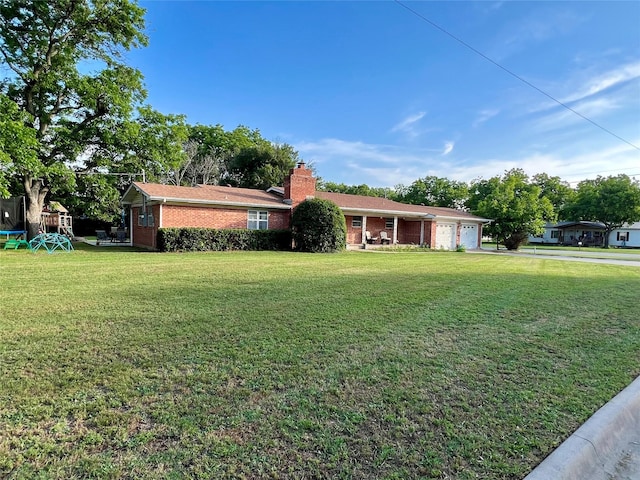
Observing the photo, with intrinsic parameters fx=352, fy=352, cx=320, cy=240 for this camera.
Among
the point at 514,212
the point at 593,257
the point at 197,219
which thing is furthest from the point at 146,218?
the point at 593,257

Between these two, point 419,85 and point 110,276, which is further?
point 419,85

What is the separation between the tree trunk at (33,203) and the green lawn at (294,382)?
1507 centimetres

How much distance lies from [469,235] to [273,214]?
17.8m

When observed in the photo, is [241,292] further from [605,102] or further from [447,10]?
[605,102]

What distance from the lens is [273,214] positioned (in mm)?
19953

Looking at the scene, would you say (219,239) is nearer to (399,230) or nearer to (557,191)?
(399,230)

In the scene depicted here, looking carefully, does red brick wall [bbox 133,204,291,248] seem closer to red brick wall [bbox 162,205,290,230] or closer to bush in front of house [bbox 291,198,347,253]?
red brick wall [bbox 162,205,290,230]

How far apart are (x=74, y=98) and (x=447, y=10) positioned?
19277mm

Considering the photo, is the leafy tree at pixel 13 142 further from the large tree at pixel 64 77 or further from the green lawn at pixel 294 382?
the green lawn at pixel 294 382

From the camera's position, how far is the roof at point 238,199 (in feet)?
55.7

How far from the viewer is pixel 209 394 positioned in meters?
2.93

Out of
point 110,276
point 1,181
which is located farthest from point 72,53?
point 110,276

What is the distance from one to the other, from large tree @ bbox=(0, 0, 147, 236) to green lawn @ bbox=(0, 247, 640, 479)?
1554 centimetres

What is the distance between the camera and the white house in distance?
142 ft
